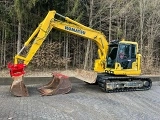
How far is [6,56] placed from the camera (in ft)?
51.0

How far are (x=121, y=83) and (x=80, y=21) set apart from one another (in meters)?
5.14

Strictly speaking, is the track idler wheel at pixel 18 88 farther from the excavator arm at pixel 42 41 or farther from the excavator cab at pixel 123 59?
the excavator cab at pixel 123 59

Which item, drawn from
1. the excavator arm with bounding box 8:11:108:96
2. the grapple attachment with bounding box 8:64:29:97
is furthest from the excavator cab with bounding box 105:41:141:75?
the grapple attachment with bounding box 8:64:29:97

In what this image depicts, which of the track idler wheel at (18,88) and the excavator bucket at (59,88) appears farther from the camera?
the excavator bucket at (59,88)

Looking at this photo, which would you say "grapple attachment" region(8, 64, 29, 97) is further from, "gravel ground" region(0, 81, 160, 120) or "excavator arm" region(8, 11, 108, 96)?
"gravel ground" region(0, 81, 160, 120)

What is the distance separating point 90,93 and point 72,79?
8.96ft

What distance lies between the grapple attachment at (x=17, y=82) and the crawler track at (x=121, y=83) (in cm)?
290

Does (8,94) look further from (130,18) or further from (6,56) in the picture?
(130,18)

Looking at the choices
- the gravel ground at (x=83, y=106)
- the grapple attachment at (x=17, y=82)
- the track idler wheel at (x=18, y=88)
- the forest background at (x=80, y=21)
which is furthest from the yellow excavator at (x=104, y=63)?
the forest background at (x=80, y=21)

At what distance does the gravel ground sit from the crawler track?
0.35 metres

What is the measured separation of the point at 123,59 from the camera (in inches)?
474

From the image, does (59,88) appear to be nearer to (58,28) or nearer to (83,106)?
(83,106)

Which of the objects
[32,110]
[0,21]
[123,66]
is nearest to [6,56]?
[0,21]

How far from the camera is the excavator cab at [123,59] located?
39.2ft
